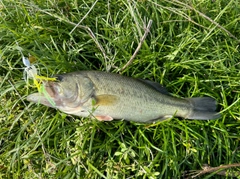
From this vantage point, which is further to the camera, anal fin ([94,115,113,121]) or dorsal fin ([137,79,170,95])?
dorsal fin ([137,79,170,95])

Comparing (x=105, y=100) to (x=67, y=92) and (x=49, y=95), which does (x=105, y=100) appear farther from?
(x=49, y=95)

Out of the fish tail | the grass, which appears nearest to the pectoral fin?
the grass

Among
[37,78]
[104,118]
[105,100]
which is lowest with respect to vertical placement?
[104,118]

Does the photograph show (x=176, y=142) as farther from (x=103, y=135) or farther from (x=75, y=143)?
(x=75, y=143)

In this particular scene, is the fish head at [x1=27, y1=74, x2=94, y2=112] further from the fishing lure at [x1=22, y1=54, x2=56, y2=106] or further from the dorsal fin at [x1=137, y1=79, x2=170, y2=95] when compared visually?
the dorsal fin at [x1=137, y1=79, x2=170, y2=95]

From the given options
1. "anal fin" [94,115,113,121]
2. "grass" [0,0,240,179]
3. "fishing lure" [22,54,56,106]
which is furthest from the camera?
"grass" [0,0,240,179]

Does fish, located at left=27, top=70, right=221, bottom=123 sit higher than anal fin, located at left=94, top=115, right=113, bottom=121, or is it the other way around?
fish, located at left=27, top=70, right=221, bottom=123

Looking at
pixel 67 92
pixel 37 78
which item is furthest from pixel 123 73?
pixel 37 78

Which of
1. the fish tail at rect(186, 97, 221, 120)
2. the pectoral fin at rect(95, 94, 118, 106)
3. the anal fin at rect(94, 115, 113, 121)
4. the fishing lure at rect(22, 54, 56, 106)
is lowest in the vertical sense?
the anal fin at rect(94, 115, 113, 121)
